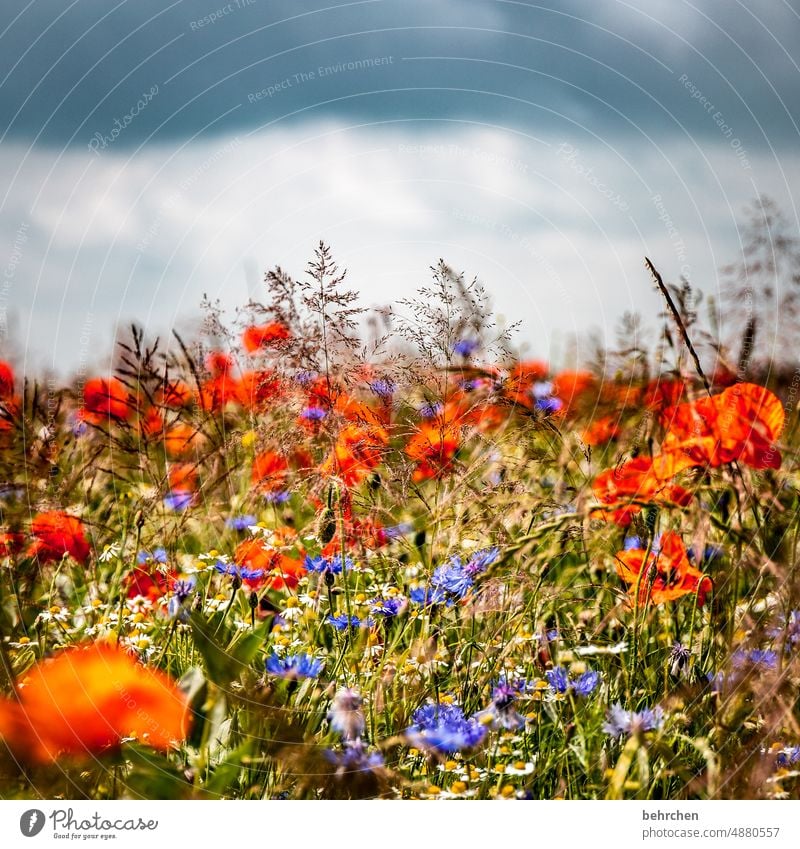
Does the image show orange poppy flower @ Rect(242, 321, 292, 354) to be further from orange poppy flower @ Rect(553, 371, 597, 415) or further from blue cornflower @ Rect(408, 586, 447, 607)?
orange poppy flower @ Rect(553, 371, 597, 415)

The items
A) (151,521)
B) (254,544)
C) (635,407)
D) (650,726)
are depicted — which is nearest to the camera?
(650,726)

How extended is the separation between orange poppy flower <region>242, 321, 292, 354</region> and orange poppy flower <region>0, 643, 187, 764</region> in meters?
0.55

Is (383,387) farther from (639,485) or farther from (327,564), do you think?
(639,485)

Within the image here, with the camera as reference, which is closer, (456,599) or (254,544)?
(456,599)

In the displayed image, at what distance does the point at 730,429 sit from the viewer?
138 cm

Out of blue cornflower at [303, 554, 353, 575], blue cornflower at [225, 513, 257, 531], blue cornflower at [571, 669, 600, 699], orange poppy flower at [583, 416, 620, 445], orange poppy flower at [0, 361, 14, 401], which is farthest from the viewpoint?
orange poppy flower at [583, 416, 620, 445]

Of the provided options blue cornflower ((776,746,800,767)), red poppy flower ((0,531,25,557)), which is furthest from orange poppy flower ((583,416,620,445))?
red poppy flower ((0,531,25,557))

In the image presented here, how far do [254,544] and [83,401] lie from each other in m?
0.55

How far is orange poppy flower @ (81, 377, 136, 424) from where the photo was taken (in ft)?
5.94

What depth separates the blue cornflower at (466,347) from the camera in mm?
1504

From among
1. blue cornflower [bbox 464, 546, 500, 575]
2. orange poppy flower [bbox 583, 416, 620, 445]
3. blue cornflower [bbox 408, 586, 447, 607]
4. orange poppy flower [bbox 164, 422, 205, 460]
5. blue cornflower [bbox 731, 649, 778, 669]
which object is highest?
orange poppy flower [bbox 583, 416, 620, 445]

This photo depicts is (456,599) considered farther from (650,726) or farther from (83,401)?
(83,401)
